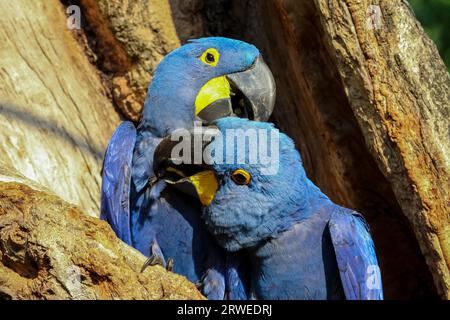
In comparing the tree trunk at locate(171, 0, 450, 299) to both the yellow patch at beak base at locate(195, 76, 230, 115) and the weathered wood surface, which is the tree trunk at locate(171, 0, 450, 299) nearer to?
the weathered wood surface

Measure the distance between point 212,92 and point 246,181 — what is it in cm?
63

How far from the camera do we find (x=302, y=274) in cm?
313

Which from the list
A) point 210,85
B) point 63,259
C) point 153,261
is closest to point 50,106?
point 210,85

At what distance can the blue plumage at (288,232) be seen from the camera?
10.1 feet

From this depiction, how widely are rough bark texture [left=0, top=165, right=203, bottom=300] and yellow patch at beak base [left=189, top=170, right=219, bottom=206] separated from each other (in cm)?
48

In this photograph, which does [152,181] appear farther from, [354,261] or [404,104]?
[404,104]

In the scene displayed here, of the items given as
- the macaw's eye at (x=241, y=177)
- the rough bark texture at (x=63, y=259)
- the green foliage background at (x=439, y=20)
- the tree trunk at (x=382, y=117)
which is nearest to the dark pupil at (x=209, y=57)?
the tree trunk at (x=382, y=117)

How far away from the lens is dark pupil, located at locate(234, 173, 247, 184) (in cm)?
306

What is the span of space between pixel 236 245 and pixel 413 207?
0.77 metres

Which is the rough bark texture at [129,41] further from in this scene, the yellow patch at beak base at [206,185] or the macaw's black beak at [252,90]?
the yellow patch at beak base at [206,185]

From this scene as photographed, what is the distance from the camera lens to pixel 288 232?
124 inches

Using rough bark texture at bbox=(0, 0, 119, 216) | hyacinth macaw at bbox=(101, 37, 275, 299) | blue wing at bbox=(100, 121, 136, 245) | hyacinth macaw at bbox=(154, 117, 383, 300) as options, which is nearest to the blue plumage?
hyacinth macaw at bbox=(154, 117, 383, 300)

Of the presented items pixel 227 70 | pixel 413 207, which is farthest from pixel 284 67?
pixel 413 207

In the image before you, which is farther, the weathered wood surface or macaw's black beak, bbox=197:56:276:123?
macaw's black beak, bbox=197:56:276:123
